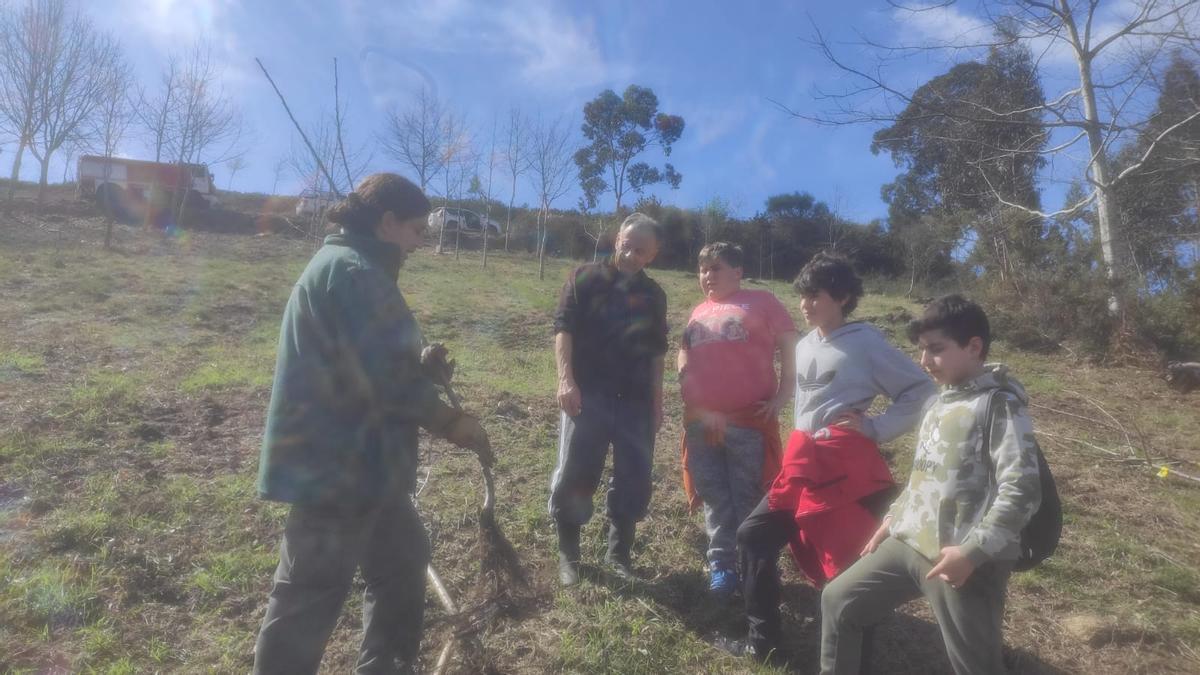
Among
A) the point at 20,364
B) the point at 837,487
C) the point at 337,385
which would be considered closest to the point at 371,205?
the point at 337,385

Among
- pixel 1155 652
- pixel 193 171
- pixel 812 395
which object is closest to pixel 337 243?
pixel 812 395

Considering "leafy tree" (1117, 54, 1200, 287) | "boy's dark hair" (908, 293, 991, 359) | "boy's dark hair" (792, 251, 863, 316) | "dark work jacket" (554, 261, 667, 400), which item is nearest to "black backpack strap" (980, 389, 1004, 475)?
"boy's dark hair" (908, 293, 991, 359)

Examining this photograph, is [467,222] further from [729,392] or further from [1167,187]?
[729,392]

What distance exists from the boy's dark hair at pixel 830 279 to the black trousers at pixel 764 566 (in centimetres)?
77

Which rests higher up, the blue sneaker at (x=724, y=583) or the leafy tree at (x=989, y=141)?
the leafy tree at (x=989, y=141)

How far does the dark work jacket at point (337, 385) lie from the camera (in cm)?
196

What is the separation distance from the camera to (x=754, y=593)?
8.35 feet

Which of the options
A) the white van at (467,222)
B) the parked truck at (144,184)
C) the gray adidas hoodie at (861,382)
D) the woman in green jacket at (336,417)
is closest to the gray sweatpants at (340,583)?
the woman in green jacket at (336,417)

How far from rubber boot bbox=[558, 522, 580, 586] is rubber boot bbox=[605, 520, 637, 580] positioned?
157 mm

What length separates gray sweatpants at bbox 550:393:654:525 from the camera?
3029 millimetres

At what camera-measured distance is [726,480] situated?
306cm

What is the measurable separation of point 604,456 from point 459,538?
1056 mm

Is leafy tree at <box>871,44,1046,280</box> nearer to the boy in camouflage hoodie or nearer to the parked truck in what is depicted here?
the boy in camouflage hoodie

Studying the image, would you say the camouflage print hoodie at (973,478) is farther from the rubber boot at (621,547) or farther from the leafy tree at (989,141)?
the leafy tree at (989,141)
